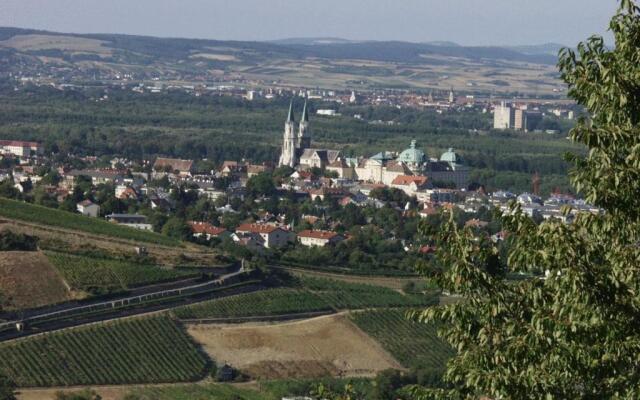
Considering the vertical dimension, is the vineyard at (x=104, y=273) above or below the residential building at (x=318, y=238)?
above

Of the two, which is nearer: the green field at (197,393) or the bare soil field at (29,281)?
the green field at (197,393)

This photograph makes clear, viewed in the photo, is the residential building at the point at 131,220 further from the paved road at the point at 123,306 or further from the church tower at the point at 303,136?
the church tower at the point at 303,136

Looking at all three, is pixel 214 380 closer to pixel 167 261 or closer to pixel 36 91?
pixel 167 261

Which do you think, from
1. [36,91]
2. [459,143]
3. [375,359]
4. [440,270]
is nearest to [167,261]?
[375,359]

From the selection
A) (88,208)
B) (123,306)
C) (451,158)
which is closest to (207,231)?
(88,208)

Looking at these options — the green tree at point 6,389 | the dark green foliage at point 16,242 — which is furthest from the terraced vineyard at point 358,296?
the green tree at point 6,389
